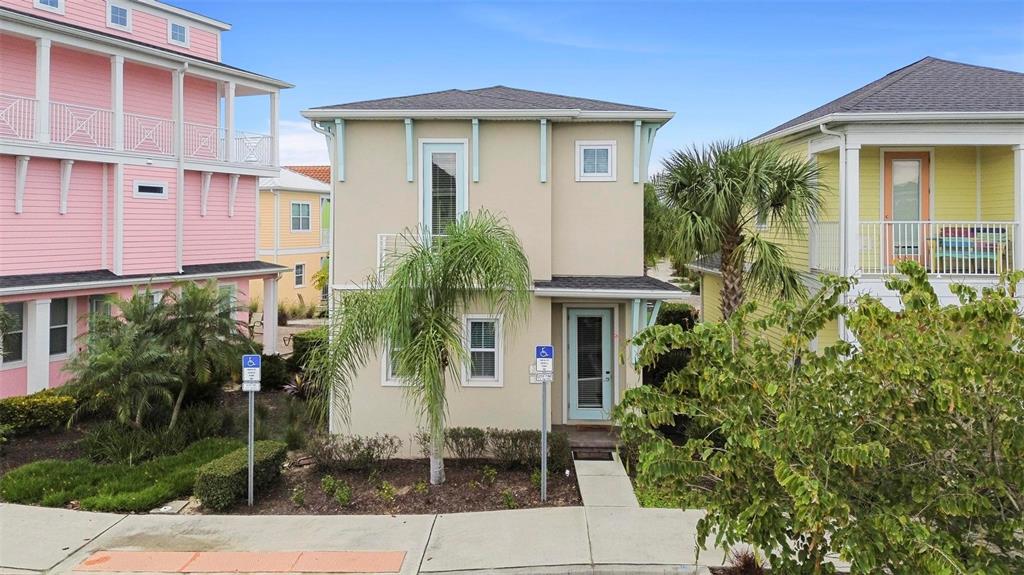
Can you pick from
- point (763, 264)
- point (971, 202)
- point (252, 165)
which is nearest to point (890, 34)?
point (971, 202)

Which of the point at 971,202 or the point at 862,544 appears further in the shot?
the point at 971,202

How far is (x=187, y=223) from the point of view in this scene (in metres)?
19.5

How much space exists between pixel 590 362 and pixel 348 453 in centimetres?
476

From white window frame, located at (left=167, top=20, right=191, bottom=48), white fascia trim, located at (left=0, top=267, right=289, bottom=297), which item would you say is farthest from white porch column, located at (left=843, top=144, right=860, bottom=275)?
white window frame, located at (left=167, top=20, right=191, bottom=48)

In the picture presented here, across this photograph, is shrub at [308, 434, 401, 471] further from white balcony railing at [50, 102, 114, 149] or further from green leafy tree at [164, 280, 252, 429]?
white balcony railing at [50, 102, 114, 149]

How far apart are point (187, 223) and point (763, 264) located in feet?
50.5

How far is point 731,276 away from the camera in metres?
12.5

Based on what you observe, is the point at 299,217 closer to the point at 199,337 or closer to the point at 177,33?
the point at 177,33

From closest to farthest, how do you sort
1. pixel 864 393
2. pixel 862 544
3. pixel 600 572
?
pixel 862 544
pixel 864 393
pixel 600 572

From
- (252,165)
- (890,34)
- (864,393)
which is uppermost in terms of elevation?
(890,34)

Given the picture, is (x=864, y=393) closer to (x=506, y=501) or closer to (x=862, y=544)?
(x=862, y=544)

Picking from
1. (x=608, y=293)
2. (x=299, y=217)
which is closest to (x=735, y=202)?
(x=608, y=293)

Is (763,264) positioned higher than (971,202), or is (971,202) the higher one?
(971,202)

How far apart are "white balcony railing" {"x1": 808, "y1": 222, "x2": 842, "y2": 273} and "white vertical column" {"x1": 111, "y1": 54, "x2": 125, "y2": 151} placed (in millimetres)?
16325
